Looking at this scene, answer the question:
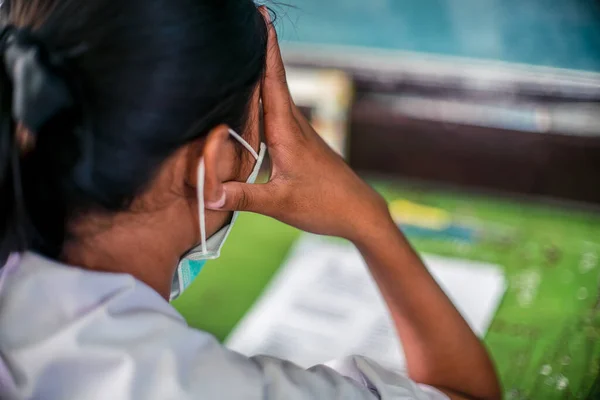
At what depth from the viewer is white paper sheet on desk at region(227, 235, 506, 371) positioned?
98 cm

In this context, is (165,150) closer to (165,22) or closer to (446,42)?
(165,22)

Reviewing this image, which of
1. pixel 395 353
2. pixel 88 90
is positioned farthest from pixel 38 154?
pixel 395 353

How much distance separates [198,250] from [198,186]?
0.35ft

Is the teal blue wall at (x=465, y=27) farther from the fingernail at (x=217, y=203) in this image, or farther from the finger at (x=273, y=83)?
the fingernail at (x=217, y=203)

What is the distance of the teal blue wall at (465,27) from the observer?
1227 mm

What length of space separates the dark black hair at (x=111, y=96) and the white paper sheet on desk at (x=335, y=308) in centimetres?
47

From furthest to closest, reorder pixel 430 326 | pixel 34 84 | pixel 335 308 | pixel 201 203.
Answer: pixel 335 308 → pixel 430 326 → pixel 201 203 → pixel 34 84

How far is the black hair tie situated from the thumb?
15cm

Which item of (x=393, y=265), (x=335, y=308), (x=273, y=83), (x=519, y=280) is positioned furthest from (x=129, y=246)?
(x=519, y=280)

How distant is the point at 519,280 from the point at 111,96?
2.44 feet

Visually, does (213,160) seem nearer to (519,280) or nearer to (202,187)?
(202,187)

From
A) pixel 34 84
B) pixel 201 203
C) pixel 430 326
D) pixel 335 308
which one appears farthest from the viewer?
pixel 335 308

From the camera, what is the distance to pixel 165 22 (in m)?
0.53

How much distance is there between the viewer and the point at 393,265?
0.82 metres
